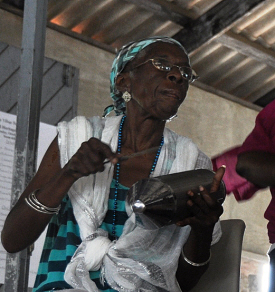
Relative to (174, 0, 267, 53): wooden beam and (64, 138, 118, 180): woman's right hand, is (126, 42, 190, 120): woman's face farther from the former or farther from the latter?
(174, 0, 267, 53): wooden beam

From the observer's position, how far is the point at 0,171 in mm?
4293

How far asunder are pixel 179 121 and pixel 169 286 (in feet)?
20.9

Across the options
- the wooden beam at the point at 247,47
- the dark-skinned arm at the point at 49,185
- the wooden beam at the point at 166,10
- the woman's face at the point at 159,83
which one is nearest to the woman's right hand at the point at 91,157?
the dark-skinned arm at the point at 49,185

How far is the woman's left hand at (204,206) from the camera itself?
1877 mm

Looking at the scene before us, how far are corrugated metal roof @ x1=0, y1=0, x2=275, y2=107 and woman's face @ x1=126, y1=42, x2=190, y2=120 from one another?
456 cm

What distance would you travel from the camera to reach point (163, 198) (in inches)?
72.7

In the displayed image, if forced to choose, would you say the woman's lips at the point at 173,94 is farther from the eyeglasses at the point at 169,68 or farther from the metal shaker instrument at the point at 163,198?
the metal shaker instrument at the point at 163,198

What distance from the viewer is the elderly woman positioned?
1.99m

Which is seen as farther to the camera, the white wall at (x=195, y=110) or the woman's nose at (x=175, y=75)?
the white wall at (x=195, y=110)

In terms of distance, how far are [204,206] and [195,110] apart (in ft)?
22.0

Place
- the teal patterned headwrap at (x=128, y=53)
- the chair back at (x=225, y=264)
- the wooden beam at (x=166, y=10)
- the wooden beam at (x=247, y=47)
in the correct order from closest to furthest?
the chair back at (x=225, y=264) → the teal patterned headwrap at (x=128, y=53) → the wooden beam at (x=166, y=10) → the wooden beam at (x=247, y=47)

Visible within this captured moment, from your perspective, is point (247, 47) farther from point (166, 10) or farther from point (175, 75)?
point (175, 75)

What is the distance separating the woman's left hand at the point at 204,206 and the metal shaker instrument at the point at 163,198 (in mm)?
13

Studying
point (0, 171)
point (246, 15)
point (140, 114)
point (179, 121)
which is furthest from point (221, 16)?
point (140, 114)
